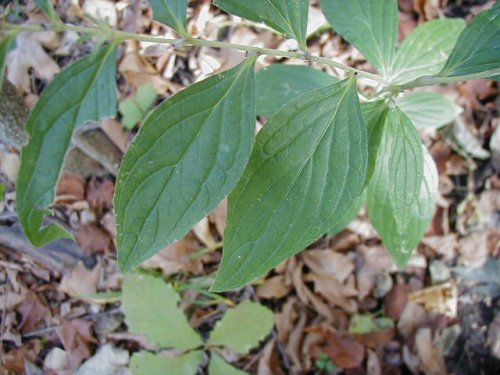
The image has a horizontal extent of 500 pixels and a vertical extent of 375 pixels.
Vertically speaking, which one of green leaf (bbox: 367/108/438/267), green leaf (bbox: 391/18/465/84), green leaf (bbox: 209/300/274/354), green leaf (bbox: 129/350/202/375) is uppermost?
green leaf (bbox: 391/18/465/84)

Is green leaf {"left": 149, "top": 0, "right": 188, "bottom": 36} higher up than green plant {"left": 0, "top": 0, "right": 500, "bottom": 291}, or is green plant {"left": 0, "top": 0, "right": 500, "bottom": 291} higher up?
green leaf {"left": 149, "top": 0, "right": 188, "bottom": 36}

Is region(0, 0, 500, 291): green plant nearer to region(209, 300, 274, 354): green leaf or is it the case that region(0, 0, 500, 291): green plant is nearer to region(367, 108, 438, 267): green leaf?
region(367, 108, 438, 267): green leaf

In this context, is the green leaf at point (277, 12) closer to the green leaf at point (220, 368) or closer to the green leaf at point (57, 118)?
the green leaf at point (57, 118)

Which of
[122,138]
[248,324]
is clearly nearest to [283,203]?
[248,324]

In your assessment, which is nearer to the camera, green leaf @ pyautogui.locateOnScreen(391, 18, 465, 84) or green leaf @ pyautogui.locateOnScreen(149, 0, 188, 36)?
green leaf @ pyautogui.locateOnScreen(149, 0, 188, 36)

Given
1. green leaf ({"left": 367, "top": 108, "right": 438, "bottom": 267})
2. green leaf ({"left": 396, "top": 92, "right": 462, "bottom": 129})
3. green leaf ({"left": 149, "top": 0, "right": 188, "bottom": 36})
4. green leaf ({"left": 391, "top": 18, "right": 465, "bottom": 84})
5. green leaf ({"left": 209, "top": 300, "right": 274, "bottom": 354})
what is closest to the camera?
green leaf ({"left": 149, "top": 0, "right": 188, "bottom": 36})

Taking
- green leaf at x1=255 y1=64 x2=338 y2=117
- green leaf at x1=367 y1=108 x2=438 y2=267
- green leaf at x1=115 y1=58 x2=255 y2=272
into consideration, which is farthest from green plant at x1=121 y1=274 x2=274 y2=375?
green leaf at x1=115 y1=58 x2=255 y2=272

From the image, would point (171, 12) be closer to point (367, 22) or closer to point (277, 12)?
point (277, 12)
